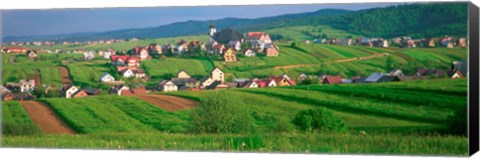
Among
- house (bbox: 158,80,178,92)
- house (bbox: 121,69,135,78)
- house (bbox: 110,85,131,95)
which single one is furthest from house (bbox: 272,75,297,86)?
house (bbox: 110,85,131,95)

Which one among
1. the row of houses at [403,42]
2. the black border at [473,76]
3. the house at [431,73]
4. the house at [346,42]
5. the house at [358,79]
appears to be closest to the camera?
the black border at [473,76]

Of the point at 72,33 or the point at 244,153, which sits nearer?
the point at 244,153

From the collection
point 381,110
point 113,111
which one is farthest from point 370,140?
point 113,111

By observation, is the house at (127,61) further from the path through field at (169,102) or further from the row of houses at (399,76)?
the row of houses at (399,76)

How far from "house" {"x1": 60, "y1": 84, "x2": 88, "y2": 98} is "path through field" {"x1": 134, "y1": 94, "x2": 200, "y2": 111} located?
0.95 meters

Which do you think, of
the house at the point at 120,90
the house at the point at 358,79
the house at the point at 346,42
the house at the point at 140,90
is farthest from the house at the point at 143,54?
the house at the point at 358,79

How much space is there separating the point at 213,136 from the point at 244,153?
700 mm

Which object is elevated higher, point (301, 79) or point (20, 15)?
point (20, 15)

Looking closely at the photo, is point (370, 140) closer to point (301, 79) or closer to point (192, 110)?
point (301, 79)

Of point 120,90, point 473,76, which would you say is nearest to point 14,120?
point 120,90

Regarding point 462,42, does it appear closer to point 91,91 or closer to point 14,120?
point 91,91

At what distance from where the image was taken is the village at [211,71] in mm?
14617

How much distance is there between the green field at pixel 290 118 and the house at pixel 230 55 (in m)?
0.57

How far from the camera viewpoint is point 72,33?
16109mm
